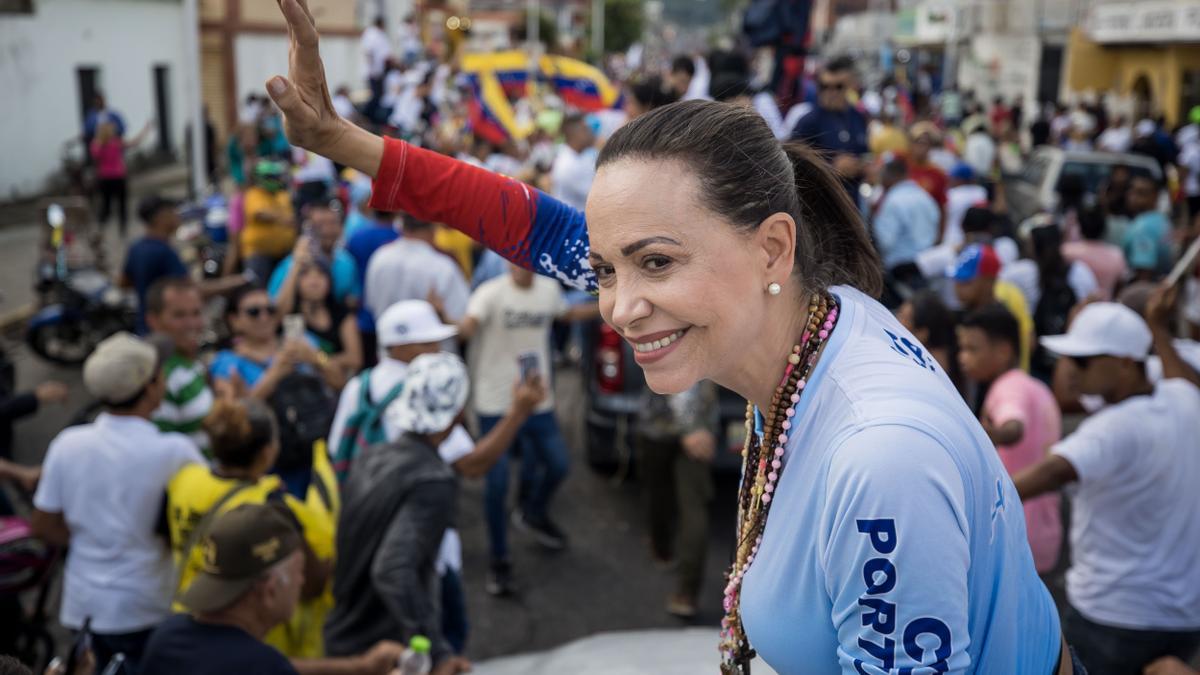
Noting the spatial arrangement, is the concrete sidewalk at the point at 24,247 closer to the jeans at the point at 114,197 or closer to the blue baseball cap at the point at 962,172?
the jeans at the point at 114,197

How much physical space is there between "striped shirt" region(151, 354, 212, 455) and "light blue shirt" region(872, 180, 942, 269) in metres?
5.44

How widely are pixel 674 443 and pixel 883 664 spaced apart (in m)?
4.31

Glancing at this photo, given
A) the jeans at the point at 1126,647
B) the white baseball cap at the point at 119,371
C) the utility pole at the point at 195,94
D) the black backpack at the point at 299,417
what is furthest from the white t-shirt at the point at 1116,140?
the white baseball cap at the point at 119,371

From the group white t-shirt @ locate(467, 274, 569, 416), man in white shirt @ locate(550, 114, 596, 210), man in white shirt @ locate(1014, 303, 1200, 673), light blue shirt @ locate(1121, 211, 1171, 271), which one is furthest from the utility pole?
man in white shirt @ locate(1014, 303, 1200, 673)

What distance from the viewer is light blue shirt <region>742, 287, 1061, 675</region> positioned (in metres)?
1.36

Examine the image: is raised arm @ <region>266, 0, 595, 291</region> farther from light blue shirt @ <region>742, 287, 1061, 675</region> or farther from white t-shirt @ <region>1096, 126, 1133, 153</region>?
white t-shirt @ <region>1096, 126, 1133, 153</region>

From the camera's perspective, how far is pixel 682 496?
572 centimetres

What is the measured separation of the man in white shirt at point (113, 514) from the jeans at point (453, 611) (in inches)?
41.8

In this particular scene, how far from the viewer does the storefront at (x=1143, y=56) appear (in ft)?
76.1

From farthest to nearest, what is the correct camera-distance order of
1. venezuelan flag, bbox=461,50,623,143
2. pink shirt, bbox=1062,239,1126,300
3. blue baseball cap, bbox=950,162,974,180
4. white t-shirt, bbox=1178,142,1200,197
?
venezuelan flag, bbox=461,50,623,143 < white t-shirt, bbox=1178,142,1200,197 < blue baseball cap, bbox=950,162,974,180 < pink shirt, bbox=1062,239,1126,300

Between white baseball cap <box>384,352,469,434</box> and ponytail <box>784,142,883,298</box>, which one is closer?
ponytail <box>784,142,883,298</box>

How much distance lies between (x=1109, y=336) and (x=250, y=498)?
2.93 metres

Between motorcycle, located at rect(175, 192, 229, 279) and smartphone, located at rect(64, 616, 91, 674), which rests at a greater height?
motorcycle, located at rect(175, 192, 229, 279)

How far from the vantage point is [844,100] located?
26.1ft
